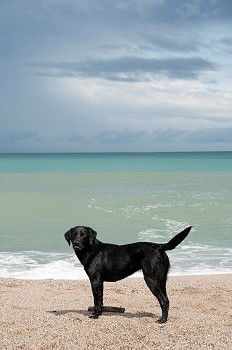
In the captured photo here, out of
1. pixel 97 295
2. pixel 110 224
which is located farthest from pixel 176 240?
pixel 110 224

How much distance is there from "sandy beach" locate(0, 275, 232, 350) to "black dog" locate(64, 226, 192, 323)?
48 centimetres

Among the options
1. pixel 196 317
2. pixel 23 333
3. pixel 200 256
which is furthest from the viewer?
pixel 200 256

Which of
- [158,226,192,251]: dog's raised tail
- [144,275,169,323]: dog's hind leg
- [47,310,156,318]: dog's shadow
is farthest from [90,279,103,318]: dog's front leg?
[158,226,192,251]: dog's raised tail

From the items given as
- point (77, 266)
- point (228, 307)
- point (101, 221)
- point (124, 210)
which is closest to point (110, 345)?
point (228, 307)

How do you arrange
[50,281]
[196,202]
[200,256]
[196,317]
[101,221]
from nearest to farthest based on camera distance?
[196,317] → [50,281] → [200,256] → [101,221] → [196,202]

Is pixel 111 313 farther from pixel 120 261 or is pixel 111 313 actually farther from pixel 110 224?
pixel 110 224

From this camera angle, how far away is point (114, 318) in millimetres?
7566

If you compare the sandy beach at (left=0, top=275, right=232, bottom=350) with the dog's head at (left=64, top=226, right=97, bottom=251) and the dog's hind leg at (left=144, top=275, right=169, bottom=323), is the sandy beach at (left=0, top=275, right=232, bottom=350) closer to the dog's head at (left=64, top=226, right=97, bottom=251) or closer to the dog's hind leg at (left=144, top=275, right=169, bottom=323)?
the dog's hind leg at (left=144, top=275, right=169, bottom=323)

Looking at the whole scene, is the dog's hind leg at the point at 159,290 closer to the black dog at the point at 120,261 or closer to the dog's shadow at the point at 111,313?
the black dog at the point at 120,261

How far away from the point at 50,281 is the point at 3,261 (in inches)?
119

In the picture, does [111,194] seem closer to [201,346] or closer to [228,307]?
[228,307]

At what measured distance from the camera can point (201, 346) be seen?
20.9 ft

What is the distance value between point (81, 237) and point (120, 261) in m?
0.72

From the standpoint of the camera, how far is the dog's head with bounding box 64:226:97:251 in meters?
7.32
